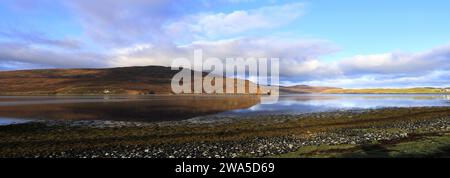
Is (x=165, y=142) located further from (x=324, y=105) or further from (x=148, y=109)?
(x=324, y=105)

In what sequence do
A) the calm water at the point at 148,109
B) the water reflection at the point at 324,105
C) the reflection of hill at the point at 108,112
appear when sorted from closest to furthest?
the reflection of hill at the point at 108,112, the calm water at the point at 148,109, the water reflection at the point at 324,105

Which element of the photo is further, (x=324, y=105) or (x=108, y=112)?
(x=324, y=105)

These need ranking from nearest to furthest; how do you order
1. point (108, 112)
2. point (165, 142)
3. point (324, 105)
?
point (165, 142) < point (108, 112) < point (324, 105)

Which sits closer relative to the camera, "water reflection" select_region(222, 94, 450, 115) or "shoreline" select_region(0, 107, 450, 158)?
"shoreline" select_region(0, 107, 450, 158)

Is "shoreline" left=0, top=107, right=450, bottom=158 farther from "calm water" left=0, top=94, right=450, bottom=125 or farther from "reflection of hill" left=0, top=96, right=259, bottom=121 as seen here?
"reflection of hill" left=0, top=96, right=259, bottom=121

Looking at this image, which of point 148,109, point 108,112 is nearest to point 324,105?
point 148,109

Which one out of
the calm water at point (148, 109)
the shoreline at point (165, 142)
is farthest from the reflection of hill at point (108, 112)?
the shoreline at point (165, 142)

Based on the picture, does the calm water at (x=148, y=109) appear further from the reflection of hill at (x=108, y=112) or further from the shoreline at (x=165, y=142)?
the shoreline at (x=165, y=142)

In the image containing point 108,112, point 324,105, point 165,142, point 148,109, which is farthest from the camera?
point 324,105

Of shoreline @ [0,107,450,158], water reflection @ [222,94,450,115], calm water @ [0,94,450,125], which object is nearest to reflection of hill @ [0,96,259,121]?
calm water @ [0,94,450,125]
